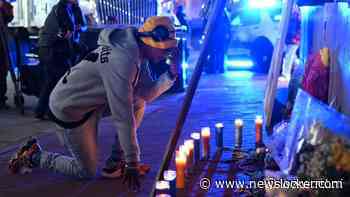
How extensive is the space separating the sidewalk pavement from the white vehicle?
1.89 meters

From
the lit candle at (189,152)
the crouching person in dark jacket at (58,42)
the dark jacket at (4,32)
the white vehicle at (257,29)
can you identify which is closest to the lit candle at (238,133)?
the lit candle at (189,152)

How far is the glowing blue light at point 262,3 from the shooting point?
1636cm

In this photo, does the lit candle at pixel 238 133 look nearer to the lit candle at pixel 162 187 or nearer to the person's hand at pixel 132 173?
the person's hand at pixel 132 173

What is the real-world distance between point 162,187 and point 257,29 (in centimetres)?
1270

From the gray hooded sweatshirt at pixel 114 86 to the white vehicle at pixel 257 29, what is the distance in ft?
35.1

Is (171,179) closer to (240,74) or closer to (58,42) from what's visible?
(58,42)

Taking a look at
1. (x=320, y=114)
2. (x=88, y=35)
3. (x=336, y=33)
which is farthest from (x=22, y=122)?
(x=320, y=114)

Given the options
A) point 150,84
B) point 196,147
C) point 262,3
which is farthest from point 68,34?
point 262,3

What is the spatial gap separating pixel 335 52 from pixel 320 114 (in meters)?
1.64

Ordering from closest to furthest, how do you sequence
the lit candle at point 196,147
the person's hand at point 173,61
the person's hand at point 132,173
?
the person's hand at point 132,173 → the person's hand at point 173,61 → the lit candle at point 196,147

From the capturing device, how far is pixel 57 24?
9.27m

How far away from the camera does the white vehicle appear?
1628 cm

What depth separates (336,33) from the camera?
5.36 meters

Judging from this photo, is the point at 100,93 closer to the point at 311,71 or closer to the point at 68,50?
the point at 311,71
